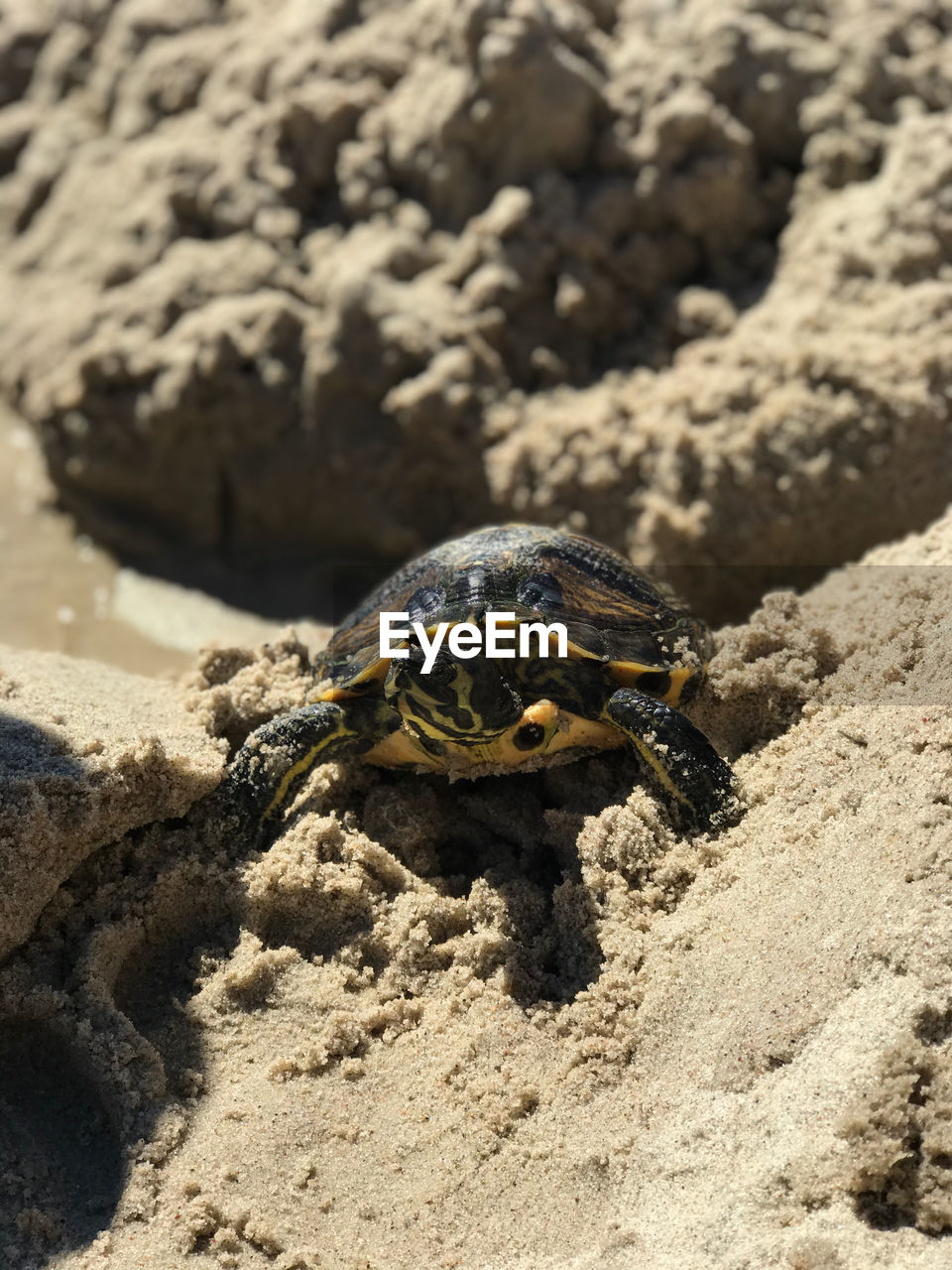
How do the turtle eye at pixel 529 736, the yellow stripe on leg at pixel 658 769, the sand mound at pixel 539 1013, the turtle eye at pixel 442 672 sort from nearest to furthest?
the sand mound at pixel 539 1013 → the turtle eye at pixel 442 672 → the yellow stripe on leg at pixel 658 769 → the turtle eye at pixel 529 736

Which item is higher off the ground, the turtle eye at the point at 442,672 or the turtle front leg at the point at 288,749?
the turtle eye at the point at 442,672

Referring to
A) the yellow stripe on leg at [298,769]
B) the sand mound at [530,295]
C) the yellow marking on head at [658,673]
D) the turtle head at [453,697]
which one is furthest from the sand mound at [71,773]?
the sand mound at [530,295]

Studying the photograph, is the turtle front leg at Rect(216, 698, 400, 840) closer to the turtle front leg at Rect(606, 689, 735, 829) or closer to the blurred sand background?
the blurred sand background

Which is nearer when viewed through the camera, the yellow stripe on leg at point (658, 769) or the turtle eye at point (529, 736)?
the yellow stripe on leg at point (658, 769)

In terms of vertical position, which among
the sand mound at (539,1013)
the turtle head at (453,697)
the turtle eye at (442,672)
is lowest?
the sand mound at (539,1013)

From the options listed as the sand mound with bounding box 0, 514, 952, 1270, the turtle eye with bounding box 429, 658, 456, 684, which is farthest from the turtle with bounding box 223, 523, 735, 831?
the sand mound with bounding box 0, 514, 952, 1270

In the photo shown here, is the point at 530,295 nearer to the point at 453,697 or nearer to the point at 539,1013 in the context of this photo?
the point at 453,697

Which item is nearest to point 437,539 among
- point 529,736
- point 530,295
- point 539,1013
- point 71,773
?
point 530,295

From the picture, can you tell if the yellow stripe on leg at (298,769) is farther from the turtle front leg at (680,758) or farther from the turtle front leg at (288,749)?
the turtle front leg at (680,758)
